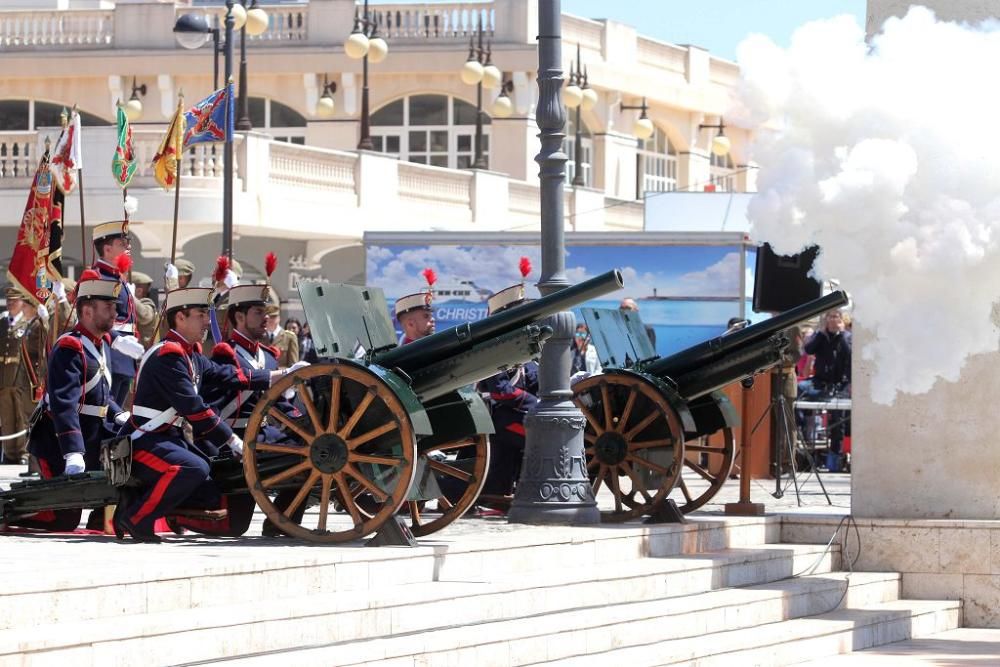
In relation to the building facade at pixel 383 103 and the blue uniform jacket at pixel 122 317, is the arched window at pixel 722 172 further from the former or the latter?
the blue uniform jacket at pixel 122 317

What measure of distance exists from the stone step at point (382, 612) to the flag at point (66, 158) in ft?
19.0

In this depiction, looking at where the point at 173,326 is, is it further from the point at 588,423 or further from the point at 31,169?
the point at 31,169

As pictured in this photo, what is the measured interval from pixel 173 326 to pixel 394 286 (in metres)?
13.7

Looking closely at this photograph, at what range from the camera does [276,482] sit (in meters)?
11.4

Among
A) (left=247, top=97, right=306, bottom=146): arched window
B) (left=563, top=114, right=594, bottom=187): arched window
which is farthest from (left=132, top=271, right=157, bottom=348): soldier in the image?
(left=563, top=114, right=594, bottom=187): arched window

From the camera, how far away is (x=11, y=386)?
2178 centimetres

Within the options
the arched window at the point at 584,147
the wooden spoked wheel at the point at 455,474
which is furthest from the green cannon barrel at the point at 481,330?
the arched window at the point at 584,147

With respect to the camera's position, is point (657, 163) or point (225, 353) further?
point (657, 163)

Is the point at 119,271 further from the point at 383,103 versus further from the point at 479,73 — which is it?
the point at 383,103

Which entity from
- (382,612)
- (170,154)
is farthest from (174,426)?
(170,154)

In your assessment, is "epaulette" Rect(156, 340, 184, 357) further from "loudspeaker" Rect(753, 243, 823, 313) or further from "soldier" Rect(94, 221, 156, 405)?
"loudspeaker" Rect(753, 243, 823, 313)

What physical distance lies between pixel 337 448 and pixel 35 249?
5.06 meters

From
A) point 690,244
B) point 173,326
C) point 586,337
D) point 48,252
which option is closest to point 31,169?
point 690,244

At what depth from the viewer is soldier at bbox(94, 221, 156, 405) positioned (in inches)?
514
